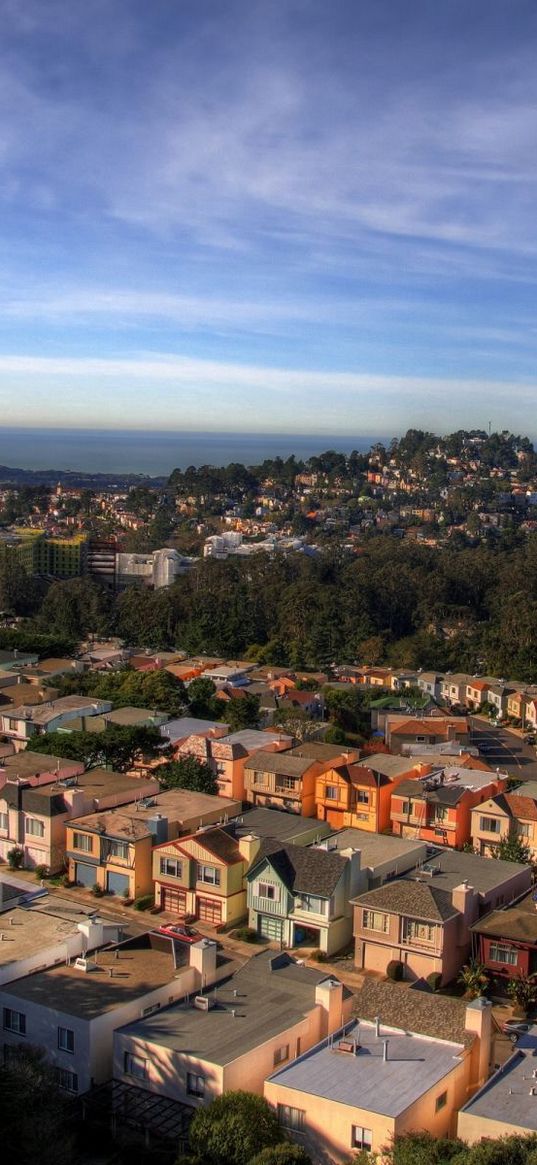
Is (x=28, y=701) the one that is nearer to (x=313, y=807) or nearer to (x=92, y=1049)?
(x=313, y=807)

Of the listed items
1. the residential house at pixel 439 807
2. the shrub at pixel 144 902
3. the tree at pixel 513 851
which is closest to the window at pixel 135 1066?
the shrub at pixel 144 902

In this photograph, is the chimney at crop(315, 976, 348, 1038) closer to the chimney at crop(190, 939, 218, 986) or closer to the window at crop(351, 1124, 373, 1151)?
the chimney at crop(190, 939, 218, 986)

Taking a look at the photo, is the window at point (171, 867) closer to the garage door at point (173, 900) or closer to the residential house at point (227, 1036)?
the garage door at point (173, 900)

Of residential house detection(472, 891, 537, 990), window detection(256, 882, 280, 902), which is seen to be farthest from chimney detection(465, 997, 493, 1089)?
window detection(256, 882, 280, 902)

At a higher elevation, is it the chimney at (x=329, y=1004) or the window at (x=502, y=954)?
the chimney at (x=329, y=1004)

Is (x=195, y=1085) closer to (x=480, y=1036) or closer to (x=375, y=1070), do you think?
(x=375, y=1070)

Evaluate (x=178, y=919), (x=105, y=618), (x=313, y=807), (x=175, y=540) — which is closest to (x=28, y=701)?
(x=313, y=807)

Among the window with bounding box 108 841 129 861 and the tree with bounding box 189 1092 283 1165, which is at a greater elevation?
the tree with bounding box 189 1092 283 1165
